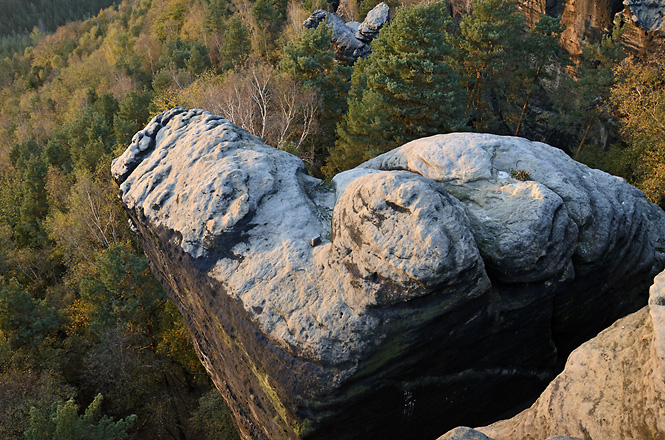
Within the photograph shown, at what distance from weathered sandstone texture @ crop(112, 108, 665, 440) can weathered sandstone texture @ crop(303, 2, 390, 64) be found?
27136mm

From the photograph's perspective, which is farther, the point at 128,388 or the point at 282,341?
the point at 128,388

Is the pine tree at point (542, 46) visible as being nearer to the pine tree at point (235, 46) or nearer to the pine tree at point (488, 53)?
the pine tree at point (488, 53)

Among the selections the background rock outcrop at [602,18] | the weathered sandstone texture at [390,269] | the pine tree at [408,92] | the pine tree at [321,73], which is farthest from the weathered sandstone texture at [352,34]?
the weathered sandstone texture at [390,269]

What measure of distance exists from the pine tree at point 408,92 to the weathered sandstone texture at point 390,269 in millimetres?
7536

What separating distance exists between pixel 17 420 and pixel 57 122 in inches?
2089

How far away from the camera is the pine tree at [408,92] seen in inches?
850

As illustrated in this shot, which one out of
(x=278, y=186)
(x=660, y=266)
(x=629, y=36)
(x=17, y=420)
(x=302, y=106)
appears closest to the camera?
(x=278, y=186)

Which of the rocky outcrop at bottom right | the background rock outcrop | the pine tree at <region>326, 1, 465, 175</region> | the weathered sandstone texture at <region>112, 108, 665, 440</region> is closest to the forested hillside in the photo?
the pine tree at <region>326, 1, 465, 175</region>

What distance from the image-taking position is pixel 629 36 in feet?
96.8

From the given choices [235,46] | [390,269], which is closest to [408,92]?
[390,269]

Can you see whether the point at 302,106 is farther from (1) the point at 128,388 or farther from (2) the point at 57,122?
(2) the point at 57,122

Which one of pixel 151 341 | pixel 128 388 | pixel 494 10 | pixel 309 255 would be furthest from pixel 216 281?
pixel 494 10

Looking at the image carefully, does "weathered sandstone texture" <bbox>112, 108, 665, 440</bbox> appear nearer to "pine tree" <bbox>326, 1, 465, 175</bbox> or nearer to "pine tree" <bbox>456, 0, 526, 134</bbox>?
"pine tree" <bbox>326, 1, 465, 175</bbox>

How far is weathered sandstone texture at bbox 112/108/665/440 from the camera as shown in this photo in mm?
9805
